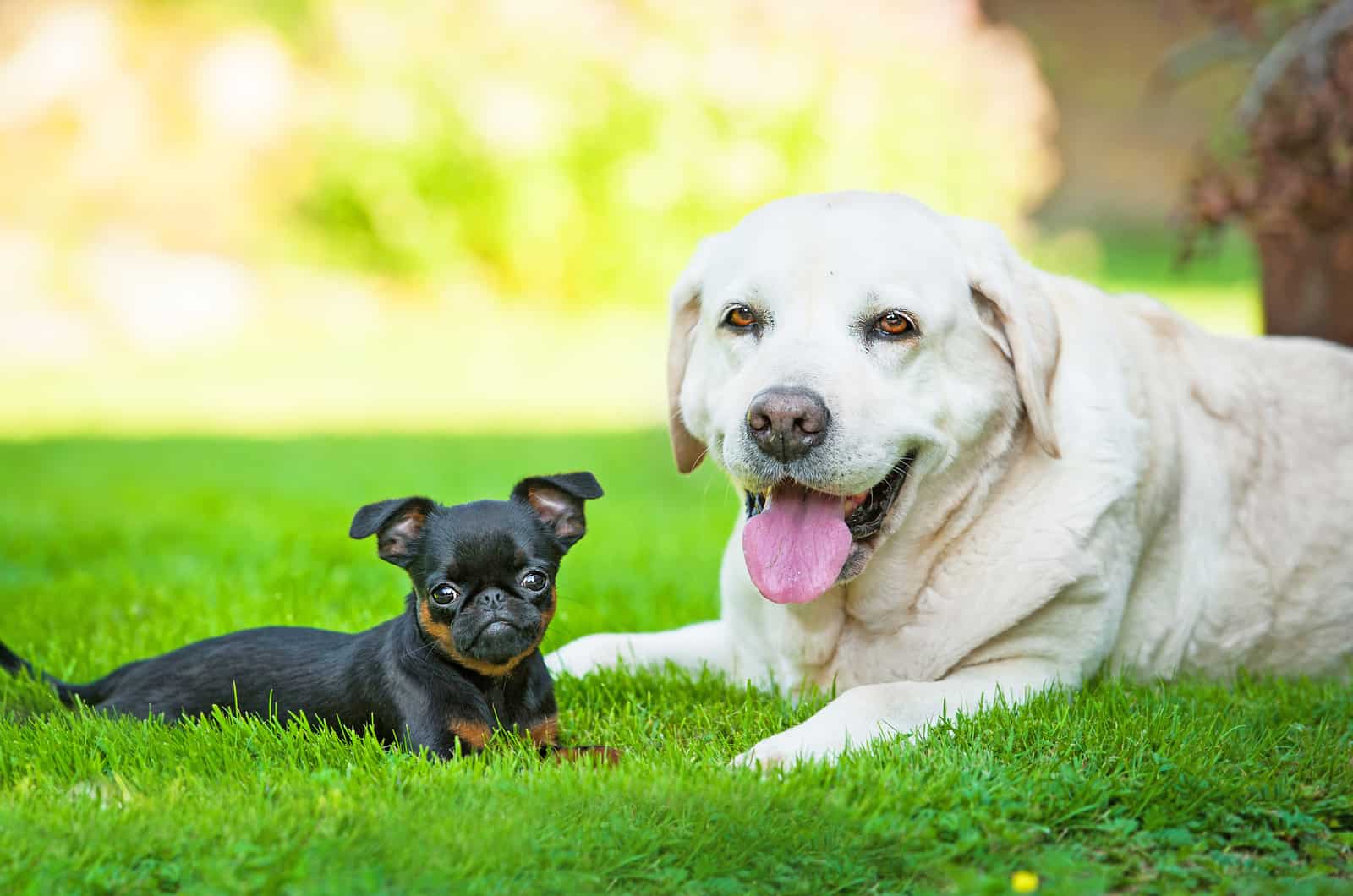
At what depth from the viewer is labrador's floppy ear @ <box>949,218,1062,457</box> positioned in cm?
373

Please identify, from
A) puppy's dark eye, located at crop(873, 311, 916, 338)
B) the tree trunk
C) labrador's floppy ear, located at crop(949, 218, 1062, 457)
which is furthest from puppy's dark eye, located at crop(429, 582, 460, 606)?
the tree trunk

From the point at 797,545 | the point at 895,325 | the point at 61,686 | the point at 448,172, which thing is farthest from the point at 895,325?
the point at 448,172

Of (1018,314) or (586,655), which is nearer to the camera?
(1018,314)

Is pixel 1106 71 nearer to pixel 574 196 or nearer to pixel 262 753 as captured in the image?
pixel 574 196

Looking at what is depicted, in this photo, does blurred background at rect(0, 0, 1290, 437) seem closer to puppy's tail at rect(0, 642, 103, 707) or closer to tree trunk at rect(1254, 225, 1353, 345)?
tree trunk at rect(1254, 225, 1353, 345)

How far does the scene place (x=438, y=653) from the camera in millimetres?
3498

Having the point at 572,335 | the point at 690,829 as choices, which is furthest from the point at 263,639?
the point at 572,335

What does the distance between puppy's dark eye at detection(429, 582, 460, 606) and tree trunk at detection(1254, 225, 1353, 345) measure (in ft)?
14.2

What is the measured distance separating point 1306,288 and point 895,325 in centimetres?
372

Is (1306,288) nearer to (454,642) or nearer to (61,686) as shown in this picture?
(454,642)

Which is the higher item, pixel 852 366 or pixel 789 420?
pixel 852 366

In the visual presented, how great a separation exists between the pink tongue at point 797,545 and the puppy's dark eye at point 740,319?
436mm

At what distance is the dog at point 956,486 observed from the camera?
11.7ft

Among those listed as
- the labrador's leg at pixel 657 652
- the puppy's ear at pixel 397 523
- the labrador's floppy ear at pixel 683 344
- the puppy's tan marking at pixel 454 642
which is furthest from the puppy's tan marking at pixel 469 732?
the labrador's floppy ear at pixel 683 344
